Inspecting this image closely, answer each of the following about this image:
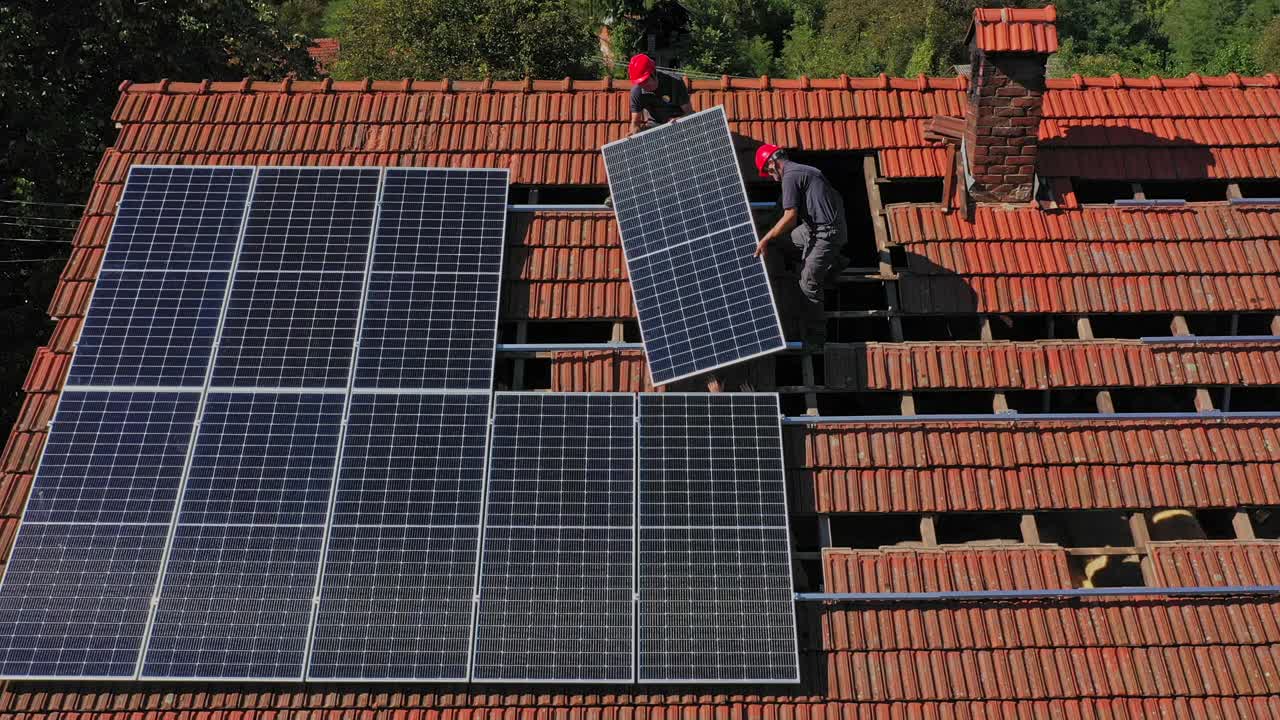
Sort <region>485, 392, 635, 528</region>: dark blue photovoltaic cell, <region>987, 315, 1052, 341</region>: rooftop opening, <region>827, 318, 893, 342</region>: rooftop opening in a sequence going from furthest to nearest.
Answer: <region>827, 318, 893, 342</region>: rooftop opening, <region>987, 315, 1052, 341</region>: rooftop opening, <region>485, 392, 635, 528</region>: dark blue photovoltaic cell

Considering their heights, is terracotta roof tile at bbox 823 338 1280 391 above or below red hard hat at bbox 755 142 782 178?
below

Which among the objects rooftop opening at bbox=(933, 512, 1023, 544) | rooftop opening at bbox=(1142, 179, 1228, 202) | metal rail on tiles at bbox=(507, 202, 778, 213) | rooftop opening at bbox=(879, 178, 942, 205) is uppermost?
rooftop opening at bbox=(1142, 179, 1228, 202)

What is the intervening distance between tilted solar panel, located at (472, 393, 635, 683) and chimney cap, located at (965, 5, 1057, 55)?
558 centimetres

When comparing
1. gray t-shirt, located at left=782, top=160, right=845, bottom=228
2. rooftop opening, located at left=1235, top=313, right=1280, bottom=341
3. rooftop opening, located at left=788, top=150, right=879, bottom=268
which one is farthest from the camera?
rooftop opening, located at left=788, top=150, right=879, bottom=268

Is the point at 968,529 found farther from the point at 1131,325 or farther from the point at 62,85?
the point at 62,85

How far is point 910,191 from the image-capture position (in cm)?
1164

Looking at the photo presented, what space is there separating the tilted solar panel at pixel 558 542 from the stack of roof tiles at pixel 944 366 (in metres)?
0.42

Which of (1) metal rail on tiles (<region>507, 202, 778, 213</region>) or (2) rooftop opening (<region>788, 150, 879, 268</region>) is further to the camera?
(2) rooftop opening (<region>788, 150, 879, 268</region>)

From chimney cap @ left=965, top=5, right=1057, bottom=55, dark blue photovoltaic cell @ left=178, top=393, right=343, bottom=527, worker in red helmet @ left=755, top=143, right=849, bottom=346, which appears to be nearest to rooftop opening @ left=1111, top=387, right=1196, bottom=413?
worker in red helmet @ left=755, top=143, right=849, bottom=346

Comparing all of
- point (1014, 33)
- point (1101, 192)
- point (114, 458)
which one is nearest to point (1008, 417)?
point (1101, 192)

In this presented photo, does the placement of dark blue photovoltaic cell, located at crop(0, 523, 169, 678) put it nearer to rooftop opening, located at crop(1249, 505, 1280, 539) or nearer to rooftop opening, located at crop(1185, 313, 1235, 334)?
rooftop opening, located at crop(1185, 313, 1235, 334)

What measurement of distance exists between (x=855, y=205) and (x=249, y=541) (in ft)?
28.5

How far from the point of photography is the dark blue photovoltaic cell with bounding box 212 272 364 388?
383 inches

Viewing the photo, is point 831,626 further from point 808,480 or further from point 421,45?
point 421,45
